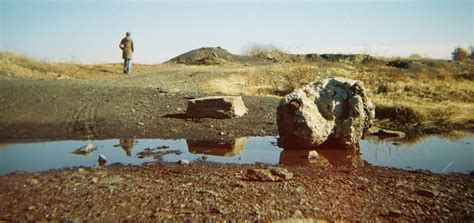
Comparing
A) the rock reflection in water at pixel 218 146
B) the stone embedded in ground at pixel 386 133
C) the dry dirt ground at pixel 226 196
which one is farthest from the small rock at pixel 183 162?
the stone embedded in ground at pixel 386 133

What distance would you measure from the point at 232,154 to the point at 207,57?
21012mm

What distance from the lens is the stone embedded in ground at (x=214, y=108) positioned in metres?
8.15

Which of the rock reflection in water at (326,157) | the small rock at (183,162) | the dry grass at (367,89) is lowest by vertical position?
the small rock at (183,162)

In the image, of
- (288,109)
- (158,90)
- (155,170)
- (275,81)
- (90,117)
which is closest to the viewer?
(155,170)

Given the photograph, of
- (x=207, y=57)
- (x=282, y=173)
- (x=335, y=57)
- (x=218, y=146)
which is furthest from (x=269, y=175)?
(x=335, y=57)

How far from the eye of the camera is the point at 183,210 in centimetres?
349

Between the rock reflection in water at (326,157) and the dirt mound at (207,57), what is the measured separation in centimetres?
1909

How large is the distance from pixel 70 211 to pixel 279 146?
3637mm

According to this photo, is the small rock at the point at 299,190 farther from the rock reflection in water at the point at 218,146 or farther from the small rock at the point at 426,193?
the rock reflection in water at the point at 218,146

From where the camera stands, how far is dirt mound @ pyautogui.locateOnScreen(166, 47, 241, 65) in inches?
1001

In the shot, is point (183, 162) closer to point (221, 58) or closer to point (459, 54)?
point (221, 58)

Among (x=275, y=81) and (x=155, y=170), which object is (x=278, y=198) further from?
(x=275, y=81)

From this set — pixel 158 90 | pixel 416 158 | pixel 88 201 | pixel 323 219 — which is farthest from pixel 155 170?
pixel 158 90

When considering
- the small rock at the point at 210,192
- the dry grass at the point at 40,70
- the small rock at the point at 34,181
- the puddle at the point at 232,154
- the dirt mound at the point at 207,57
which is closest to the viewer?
the small rock at the point at 210,192
